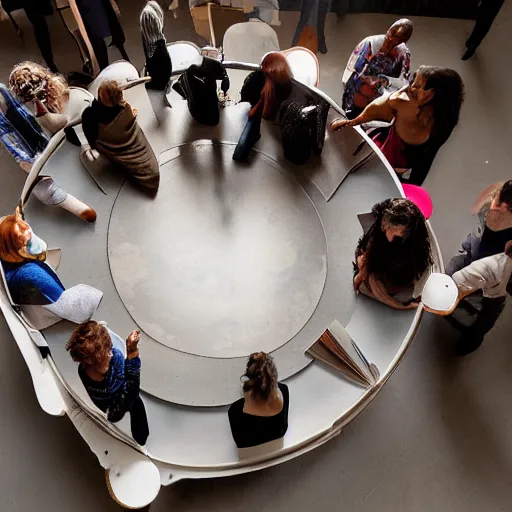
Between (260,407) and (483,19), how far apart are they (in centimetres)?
467

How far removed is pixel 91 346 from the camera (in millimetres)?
2932

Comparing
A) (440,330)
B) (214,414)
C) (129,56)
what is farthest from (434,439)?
(129,56)

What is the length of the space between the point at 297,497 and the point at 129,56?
15.0ft

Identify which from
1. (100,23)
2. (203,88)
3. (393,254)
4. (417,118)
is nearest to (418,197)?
(417,118)

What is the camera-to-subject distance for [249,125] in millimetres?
4496

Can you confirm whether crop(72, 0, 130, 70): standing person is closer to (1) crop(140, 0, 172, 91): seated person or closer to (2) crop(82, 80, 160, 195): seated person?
(1) crop(140, 0, 172, 91): seated person

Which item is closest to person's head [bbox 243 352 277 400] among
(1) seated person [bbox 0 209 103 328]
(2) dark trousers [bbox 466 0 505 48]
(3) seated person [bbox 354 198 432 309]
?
(3) seated person [bbox 354 198 432 309]

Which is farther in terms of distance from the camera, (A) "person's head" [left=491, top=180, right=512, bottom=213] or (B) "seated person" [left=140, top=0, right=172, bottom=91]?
(B) "seated person" [left=140, top=0, right=172, bottom=91]

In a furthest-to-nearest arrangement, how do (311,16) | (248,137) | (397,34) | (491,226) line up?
(311,16)
(248,137)
(397,34)
(491,226)

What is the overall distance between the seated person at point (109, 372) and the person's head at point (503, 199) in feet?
7.87

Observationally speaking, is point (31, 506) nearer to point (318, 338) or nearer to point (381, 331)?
point (318, 338)

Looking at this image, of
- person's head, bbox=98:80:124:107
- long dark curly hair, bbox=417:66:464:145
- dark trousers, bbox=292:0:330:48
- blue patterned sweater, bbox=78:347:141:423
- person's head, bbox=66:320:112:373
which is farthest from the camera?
dark trousers, bbox=292:0:330:48

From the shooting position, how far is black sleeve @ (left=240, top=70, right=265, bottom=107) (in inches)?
169

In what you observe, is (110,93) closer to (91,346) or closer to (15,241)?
(15,241)
